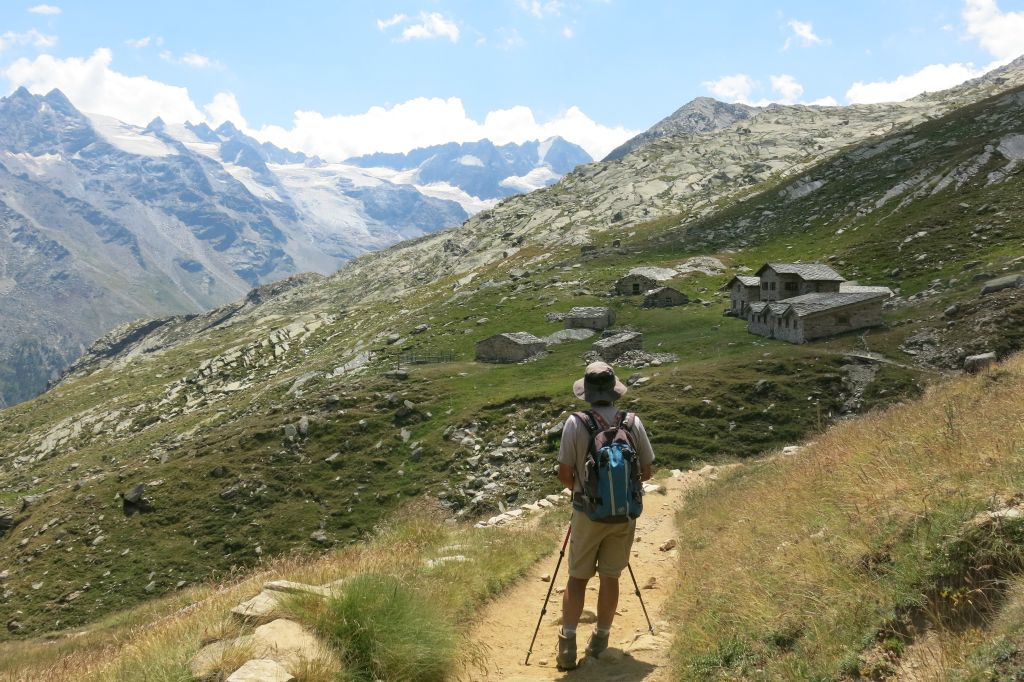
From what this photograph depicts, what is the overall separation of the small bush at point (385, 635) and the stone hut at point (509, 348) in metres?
54.4

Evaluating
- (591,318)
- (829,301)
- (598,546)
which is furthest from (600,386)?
(591,318)

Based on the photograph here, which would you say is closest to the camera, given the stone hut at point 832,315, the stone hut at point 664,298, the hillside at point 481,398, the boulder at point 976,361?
the boulder at point 976,361

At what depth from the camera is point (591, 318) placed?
70188 mm

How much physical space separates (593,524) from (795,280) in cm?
6074

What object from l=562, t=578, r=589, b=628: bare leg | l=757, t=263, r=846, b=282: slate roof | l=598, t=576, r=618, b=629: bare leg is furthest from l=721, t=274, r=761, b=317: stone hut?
l=562, t=578, r=589, b=628: bare leg

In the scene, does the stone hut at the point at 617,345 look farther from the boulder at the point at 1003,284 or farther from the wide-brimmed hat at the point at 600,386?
the wide-brimmed hat at the point at 600,386

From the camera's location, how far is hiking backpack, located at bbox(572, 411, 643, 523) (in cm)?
884

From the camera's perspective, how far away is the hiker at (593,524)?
9258 mm

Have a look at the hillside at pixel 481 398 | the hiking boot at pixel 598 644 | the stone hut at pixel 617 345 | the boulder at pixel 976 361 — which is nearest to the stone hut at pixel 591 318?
the hillside at pixel 481 398

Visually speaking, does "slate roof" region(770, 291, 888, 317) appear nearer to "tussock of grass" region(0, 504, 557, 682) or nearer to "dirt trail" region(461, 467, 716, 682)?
"dirt trail" region(461, 467, 716, 682)

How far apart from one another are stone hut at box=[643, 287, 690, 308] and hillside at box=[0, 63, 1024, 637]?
7.40 feet

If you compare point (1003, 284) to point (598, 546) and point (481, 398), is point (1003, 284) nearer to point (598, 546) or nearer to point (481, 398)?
point (481, 398)

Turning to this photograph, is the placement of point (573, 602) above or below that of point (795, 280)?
below

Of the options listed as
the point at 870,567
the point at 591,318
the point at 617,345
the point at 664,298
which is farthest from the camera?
the point at 664,298
